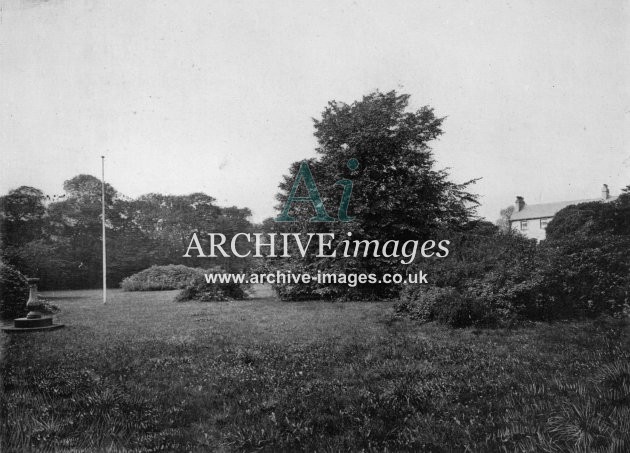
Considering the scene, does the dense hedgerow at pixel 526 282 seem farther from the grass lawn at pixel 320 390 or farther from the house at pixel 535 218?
the house at pixel 535 218

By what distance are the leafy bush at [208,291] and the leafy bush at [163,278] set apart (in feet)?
1.01

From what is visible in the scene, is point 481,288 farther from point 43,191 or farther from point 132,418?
point 43,191

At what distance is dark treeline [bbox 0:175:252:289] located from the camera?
7.92 metres

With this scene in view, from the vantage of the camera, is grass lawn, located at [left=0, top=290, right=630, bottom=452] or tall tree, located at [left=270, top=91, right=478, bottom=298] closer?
grass lawn, located at [left=0, top=290, right=630, bottom=452]

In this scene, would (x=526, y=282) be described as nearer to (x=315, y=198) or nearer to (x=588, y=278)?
(x=588, y=278)

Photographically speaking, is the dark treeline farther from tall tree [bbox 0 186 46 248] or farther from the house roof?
the house roof

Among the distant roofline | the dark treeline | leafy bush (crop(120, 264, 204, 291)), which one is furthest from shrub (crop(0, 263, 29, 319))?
the distant roofline

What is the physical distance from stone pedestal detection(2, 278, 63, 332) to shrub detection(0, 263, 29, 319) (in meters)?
0.64

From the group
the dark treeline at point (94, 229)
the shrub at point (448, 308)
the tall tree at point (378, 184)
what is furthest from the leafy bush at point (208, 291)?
the shrub at point (448, 308)

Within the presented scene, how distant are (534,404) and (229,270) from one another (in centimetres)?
956

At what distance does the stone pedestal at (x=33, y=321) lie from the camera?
7293 millimetres

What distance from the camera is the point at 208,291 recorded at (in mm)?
14781

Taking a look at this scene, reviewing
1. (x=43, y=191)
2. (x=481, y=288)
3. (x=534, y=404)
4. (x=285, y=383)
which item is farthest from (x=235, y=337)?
(x=481, y=288)

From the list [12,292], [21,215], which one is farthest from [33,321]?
[21,215]
